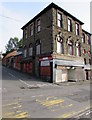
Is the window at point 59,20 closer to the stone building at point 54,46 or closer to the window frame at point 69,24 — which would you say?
the stone building at point 54,46

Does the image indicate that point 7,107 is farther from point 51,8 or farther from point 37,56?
point 51,8

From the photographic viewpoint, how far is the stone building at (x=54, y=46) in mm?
17109

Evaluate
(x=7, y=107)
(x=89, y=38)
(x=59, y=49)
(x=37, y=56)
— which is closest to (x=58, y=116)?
(x=7, y=107)

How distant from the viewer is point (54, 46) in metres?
17.1

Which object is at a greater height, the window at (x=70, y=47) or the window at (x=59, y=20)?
the window at (x=59, y=20)

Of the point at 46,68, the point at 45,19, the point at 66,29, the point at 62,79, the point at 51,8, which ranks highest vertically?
the point at 51,8

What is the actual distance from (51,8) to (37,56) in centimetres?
781

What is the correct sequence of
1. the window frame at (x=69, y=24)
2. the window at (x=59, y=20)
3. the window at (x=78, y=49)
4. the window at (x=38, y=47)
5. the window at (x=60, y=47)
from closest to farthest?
Answer: the window at (x=60, y=47) < the window at (x=59, y=20) < the window at (x=38, y=47) < the window frame at (x=69, y=24) < the window at (x=78, y=49)

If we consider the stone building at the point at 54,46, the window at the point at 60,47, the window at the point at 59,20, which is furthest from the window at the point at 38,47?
the window at the point at 59,20

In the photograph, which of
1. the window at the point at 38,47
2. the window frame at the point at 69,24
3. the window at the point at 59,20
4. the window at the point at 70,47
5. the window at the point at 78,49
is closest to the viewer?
the window at the point at 59,20

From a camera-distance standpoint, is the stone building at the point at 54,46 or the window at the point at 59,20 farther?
the window at the point at 59,20

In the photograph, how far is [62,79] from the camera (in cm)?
1783

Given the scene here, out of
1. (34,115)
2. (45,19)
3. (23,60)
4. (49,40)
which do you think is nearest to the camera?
(34,115)

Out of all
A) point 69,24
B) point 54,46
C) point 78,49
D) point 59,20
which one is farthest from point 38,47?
point 78,49
